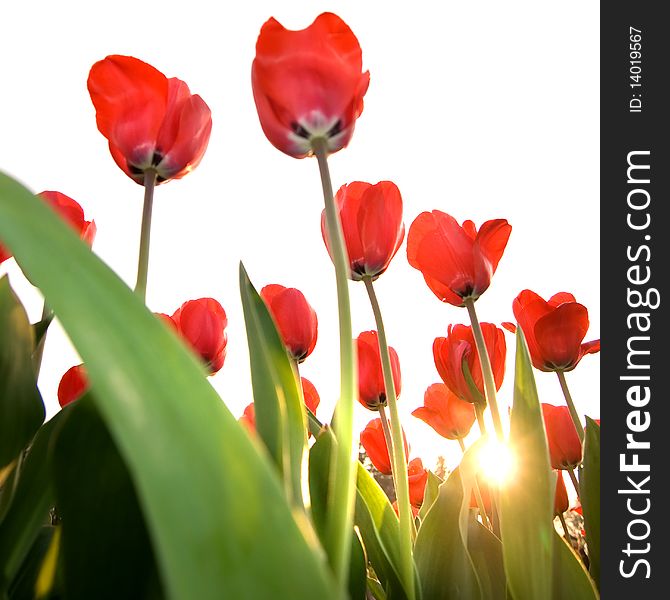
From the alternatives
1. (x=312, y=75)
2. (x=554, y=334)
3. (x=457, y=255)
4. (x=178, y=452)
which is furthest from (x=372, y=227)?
(x=178, y=452)

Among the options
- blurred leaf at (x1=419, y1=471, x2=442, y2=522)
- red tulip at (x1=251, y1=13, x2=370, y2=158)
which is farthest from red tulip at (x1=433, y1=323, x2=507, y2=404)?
red tulip at (x1=251, y1=13, x2=370, y2=158)

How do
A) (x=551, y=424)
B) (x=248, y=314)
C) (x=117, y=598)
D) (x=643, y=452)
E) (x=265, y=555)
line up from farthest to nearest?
(x=551, y=424) < (x=643, y=452) < (x=248, y=314) < (x=117, y=598) < (x=265, y=555)

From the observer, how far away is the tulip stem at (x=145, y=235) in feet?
1.42

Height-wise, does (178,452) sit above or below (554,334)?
below

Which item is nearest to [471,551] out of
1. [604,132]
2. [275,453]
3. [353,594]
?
[353,594]

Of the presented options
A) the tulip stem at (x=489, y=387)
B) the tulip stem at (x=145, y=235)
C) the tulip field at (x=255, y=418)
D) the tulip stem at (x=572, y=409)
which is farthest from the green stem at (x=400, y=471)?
the tulip stem at (x=572, y=409)

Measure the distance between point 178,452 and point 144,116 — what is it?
411mm

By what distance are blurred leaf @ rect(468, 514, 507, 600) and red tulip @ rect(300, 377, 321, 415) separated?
0.35 meters

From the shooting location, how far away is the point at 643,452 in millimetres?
561

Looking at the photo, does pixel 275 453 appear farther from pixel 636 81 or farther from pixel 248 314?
pixel 636 81

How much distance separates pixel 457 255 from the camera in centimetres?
69

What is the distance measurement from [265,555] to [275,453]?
0.56ft

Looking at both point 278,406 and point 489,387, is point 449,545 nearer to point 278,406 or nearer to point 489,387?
point 489,387

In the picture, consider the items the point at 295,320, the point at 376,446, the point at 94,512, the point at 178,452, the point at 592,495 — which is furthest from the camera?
the point at 376,446
